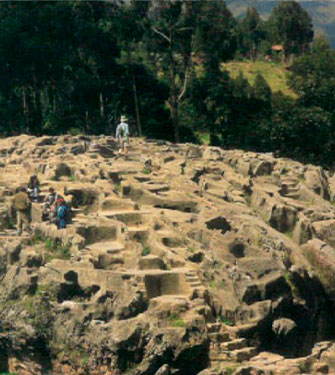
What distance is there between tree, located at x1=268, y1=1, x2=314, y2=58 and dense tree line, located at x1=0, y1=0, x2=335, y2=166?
129 feet

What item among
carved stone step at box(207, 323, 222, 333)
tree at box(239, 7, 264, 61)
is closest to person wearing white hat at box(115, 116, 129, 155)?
carved stone step at box(207, 323, 222, 333)

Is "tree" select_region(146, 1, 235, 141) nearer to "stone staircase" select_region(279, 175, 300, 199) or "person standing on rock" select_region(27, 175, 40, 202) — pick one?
"stone staircase" select_region(279, 175, 300, 199)

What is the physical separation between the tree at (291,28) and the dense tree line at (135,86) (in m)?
39.4

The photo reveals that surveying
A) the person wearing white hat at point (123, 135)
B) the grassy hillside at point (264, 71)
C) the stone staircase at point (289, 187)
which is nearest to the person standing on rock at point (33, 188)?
the person wearing white hat at point (123, 135)

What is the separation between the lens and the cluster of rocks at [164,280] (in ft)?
64.8

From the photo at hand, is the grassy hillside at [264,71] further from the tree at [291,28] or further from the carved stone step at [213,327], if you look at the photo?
the carved stone step at [213,327]

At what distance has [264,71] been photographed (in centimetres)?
8894

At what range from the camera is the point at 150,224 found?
82.9 feet

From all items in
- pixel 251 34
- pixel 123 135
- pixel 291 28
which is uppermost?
pixel 291 28

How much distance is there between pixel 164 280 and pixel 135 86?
35.2 meters

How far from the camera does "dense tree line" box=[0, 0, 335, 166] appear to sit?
52.3 m

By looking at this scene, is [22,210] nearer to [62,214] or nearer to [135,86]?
[62,214]

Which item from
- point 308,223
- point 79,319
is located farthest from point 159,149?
point 79,319

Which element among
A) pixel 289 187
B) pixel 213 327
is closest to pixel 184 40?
pixel 289 187
